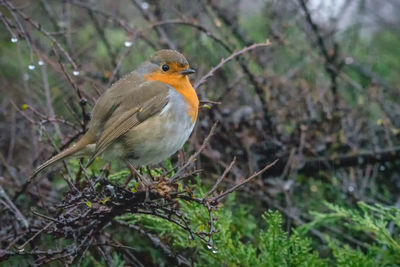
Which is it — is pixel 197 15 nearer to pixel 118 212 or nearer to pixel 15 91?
pixel 15 91

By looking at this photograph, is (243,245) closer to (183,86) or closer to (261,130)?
(183,86)

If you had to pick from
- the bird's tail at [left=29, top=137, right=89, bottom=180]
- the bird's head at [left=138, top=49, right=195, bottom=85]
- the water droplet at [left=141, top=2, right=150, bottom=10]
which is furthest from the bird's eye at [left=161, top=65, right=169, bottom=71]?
the water droplet at [left=141, top=2, right=150, bottom=10]

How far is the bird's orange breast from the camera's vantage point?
2762 millimetres

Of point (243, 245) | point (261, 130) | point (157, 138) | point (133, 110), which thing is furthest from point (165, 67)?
point (243, 245)

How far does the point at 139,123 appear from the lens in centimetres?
275

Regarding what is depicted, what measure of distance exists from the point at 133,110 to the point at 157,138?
0.24 metres

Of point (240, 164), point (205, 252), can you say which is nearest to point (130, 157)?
point (205, 252)

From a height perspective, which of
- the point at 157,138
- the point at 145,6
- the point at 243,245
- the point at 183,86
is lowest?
the point at 243,245

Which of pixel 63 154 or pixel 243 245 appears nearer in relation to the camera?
pixel 243 245

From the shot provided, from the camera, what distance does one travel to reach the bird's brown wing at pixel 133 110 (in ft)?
8.70

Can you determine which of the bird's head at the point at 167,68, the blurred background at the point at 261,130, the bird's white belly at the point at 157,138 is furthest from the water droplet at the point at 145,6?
the bird's white belly at the point at 157,138

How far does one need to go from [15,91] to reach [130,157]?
2.21m

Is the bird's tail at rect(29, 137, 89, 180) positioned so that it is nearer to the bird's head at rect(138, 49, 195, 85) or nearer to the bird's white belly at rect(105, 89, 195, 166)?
the bird's white belly at rect(105, 89, 195, 166)

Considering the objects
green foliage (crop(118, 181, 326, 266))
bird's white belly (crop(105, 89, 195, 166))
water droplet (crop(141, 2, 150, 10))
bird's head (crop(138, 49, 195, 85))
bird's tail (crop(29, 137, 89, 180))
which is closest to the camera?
green foliage (crop(118, 181, 326, 266))
